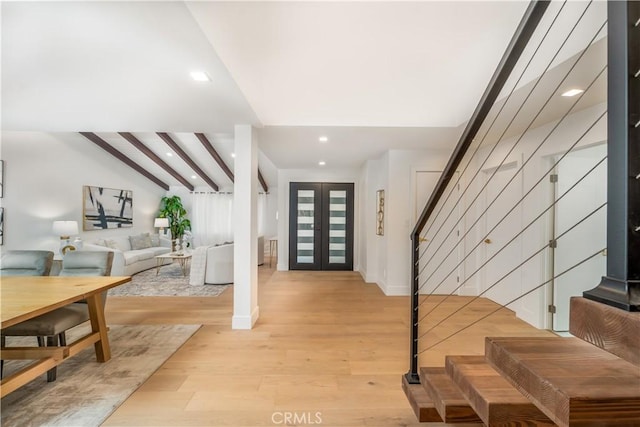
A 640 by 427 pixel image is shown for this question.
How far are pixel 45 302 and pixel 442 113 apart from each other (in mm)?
3910

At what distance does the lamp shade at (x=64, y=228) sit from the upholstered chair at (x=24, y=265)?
250cm

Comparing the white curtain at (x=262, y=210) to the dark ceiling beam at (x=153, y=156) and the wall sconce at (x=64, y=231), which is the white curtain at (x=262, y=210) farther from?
the wall sconce at (x=64, y=231)

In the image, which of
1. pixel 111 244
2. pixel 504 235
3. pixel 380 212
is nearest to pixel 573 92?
pixel 504 235

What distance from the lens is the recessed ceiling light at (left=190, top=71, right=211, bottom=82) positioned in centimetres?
204

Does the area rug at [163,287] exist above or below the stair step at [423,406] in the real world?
below

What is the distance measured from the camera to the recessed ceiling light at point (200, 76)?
2035 millimetres

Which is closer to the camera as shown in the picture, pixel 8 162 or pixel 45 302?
pixel 45 302

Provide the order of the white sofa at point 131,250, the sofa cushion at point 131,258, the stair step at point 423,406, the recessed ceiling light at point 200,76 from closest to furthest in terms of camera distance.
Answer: the stair step at point 423,406 → the recessed ceiling light at point 200,76 → the white sofa at point 131,250 → the sofa cushion at point 131,258

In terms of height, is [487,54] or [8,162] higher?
[487,54]

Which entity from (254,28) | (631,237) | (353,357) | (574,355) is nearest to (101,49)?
(254,28)

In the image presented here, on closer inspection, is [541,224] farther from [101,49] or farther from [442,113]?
[101,49]

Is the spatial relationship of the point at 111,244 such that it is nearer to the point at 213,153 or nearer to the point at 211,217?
the point at 213,153

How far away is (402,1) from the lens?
1.71 m

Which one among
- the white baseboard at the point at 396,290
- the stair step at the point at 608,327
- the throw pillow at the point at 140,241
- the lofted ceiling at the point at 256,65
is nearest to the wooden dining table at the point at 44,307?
the lofted ceiling at the point at 256,65
